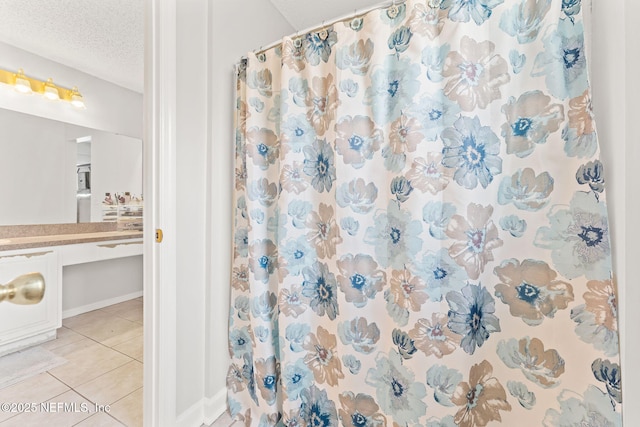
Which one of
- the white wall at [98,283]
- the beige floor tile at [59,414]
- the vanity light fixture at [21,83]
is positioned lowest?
the beige floor tile at [59,414]

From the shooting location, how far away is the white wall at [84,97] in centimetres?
221

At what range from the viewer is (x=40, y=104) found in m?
2.36

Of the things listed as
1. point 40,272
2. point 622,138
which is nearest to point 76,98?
point 40,272

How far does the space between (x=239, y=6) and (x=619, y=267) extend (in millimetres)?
1873

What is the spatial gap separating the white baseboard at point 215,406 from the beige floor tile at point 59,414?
601 mm

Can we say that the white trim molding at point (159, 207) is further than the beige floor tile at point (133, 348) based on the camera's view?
No

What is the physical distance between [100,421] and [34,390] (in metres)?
0.59

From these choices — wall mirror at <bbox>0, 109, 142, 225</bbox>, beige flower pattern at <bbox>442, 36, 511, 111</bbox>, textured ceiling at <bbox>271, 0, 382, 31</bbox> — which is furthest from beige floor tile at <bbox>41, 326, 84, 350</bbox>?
beige flower pattern at <bbox>442, 36, 511, 111</bbox>

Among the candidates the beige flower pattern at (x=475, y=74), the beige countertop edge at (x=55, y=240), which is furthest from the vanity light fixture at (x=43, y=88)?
the beige flower pattern at (x=475, y=74)

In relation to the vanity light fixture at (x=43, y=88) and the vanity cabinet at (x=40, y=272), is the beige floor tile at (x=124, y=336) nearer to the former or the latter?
the vanity cabinet at (x=40, y=272)

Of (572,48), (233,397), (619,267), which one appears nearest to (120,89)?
(233,397)

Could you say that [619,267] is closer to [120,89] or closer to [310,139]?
[310,139]

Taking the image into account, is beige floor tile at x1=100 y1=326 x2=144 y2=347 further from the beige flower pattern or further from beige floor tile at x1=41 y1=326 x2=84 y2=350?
the beige flower pattern

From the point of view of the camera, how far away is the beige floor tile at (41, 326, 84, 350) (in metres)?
2.05
